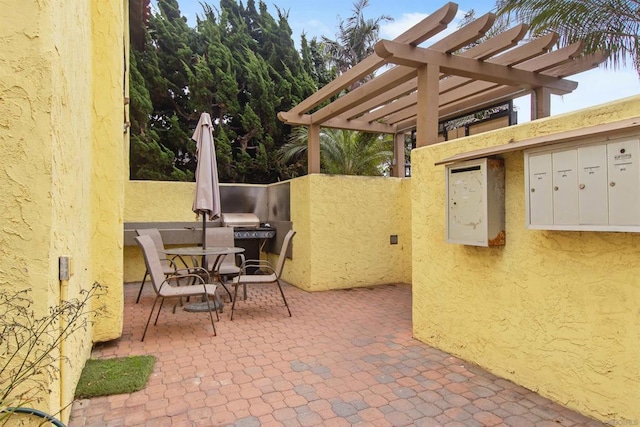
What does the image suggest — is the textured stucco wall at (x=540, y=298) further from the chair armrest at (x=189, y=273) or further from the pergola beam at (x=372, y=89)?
the chair armrest at (x=189, y=273)

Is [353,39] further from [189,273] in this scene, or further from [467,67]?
[189,273]

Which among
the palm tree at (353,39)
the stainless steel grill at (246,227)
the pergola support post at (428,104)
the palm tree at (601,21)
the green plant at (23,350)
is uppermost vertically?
the palm tree at (353,39)

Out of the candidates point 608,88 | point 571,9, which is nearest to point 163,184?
point 571,9

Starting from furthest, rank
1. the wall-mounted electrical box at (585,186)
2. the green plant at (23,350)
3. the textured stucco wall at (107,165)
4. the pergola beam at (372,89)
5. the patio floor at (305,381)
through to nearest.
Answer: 1. the pergola beam at (372,89)
2. the textured stucco wall at (107,165)
3. the patio floor at (305,381)
4. the wall-mounted electrical box at (585,186)
5. the green plant at (23,350)

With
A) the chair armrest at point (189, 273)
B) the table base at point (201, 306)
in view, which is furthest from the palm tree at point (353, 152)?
the table base at point (201, 306)

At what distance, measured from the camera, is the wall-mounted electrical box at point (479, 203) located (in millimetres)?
3201

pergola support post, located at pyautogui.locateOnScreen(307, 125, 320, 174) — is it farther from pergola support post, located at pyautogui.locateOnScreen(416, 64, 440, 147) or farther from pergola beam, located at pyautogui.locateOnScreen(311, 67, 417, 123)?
pergola support post, located at pyautogui.locateOnScreen(416, 64, 440, 147)

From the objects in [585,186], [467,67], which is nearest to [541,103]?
[467,67]

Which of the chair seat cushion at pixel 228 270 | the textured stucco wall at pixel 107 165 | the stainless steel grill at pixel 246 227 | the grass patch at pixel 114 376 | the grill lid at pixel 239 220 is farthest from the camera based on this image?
the grill lid at pixel 239 220

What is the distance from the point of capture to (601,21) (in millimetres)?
6613

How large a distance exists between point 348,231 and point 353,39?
17.9 m

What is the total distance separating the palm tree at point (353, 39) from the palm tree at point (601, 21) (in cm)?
1569

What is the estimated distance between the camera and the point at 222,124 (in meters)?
13.7

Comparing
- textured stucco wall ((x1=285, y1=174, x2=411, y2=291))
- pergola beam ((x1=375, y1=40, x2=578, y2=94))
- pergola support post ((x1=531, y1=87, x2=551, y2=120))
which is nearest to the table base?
textured stucco wall ((x1=285, y1=174, x2=411, y2=291))
